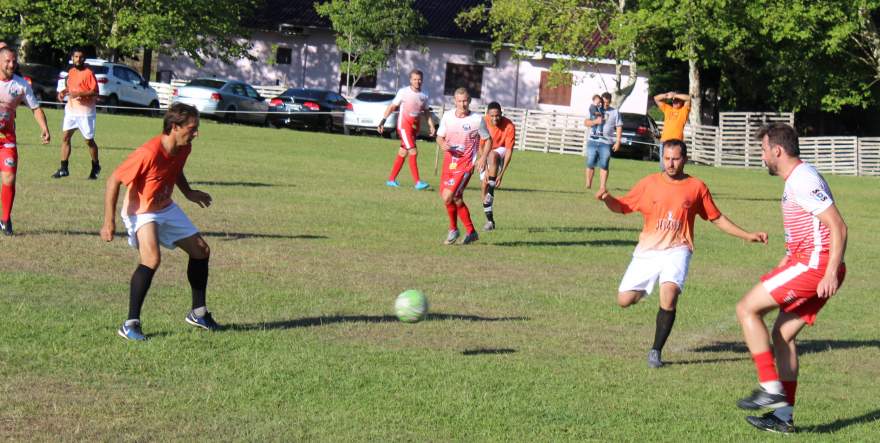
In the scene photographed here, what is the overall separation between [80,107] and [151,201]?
1200 centimetres

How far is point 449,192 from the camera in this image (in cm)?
1518

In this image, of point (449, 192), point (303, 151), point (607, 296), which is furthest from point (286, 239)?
point (303, 151)

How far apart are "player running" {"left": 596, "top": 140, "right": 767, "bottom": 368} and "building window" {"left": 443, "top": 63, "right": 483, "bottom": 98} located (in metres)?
51.7

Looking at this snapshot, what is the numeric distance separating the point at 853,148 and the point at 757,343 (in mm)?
37807

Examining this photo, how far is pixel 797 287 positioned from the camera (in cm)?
742

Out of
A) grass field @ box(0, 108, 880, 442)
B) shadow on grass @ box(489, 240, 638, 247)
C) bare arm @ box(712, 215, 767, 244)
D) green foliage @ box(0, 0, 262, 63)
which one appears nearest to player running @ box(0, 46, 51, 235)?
grass field @ box(0, 108, 880, 442)

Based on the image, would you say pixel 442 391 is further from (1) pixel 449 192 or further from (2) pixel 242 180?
(2) pixel 242 180

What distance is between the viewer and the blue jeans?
23484 millimetres

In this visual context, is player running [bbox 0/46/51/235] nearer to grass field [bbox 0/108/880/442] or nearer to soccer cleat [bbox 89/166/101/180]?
grass field [bbox 0/108/880/442]

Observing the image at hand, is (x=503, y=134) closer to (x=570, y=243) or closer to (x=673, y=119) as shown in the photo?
(x=570, y=243)

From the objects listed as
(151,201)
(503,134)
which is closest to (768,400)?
(151,201)

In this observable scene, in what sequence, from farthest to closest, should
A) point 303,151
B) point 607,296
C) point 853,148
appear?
point 853,148 → point 303,151 → point 607,296

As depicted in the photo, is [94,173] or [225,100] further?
[225,100]

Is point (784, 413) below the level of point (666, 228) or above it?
below
